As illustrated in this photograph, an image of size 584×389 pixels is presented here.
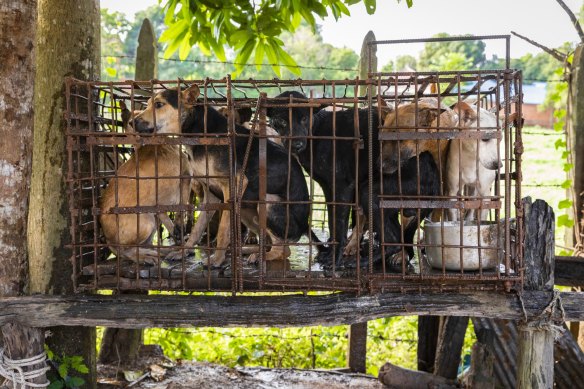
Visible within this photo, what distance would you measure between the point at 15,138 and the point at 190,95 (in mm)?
1150

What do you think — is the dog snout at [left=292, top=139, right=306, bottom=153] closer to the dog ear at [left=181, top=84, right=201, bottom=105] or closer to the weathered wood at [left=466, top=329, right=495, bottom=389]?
the dog ear at [left=181, top=84, right=201, bottom=105]

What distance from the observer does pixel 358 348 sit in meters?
6.21

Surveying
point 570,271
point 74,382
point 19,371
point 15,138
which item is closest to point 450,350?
point 570,271

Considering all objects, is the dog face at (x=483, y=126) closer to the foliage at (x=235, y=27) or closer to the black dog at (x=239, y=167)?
the black dog at (x=239, y=167)

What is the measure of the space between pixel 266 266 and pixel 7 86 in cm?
202

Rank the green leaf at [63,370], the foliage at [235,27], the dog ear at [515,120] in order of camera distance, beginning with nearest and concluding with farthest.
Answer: the dog ear at [515,120], the green leaf at [63,370], the foliage at [235,27]

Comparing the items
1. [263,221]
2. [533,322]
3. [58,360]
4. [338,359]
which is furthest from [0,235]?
[338,359]

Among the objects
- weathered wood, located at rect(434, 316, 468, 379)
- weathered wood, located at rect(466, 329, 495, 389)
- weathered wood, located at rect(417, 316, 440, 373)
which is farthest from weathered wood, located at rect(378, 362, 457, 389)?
weathered wood, located at rect(417, 316, 440, 373)

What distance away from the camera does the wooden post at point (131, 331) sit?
5.97 m

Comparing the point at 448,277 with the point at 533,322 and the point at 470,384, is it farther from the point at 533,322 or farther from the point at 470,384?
the point at 470,384

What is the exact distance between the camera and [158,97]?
179 inches

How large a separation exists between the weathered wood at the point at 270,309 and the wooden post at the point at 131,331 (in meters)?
1.81

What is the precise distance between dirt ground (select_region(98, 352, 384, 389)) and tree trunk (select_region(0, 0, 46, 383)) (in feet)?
5.67

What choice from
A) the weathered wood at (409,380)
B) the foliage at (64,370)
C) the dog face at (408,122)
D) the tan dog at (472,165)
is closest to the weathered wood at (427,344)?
the weathered wood at (409,380)
